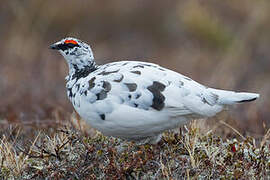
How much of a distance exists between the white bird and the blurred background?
2572 millimetres

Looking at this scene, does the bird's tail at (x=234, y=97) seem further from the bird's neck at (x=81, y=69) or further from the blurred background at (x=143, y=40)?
the blurred background at (x=143, y=40)

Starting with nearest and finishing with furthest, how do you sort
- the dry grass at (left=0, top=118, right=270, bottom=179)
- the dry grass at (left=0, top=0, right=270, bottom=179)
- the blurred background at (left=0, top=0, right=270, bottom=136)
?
the dry grass at (left=0, top=118, right=270, bottom=179), the dry grass at (left=0, top=0, right=270, bottom=179), the blurred background at (left=0, top=0, right=270, bottom=136)

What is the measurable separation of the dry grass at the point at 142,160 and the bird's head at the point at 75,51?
560mm

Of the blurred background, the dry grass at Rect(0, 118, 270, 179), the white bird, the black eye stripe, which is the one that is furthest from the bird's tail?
the blurred background

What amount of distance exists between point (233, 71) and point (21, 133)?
16.1ft

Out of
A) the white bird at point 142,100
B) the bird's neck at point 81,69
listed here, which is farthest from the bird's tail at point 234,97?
the bird's neck at point 81,69

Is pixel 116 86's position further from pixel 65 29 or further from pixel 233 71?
pixel 65 29

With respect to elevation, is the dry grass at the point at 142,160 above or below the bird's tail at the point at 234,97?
below

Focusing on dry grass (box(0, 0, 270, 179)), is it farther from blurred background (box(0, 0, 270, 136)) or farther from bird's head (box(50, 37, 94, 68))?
bird's head (box(50, 37, 94, 68))

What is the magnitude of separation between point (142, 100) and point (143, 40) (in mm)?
7437

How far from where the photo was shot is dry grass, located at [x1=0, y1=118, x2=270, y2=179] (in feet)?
10.2

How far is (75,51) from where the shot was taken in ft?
12.3

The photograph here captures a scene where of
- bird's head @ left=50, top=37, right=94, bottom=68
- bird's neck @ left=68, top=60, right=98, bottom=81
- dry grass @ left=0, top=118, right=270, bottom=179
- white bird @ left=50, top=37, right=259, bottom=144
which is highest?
bird's head @ left=50, top=37, right=94, bottom=68

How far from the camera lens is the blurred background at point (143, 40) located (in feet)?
23.0
